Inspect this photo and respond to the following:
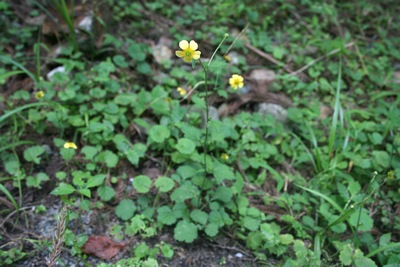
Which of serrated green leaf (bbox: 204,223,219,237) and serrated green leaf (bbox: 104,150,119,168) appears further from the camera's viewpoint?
serrated green leaf (bbox: 104,150,119,168)

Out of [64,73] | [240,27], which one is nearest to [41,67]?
[64,73]

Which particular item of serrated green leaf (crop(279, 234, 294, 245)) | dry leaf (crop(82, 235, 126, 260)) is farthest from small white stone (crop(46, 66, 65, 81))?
serrated green leaf (crop(279, 234, 294, 245))

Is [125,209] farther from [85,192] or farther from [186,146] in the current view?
[186,146]

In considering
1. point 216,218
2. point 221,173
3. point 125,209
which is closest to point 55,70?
point 125,209

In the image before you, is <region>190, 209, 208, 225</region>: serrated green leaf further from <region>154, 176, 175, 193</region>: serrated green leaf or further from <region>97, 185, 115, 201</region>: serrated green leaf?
<region>97, 185, 115, 201</region>: serrated green leaf

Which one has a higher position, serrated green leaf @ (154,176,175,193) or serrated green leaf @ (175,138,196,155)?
serrated green leaf @ (175,138,196,155)

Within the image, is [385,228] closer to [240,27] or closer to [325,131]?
[325,131]
